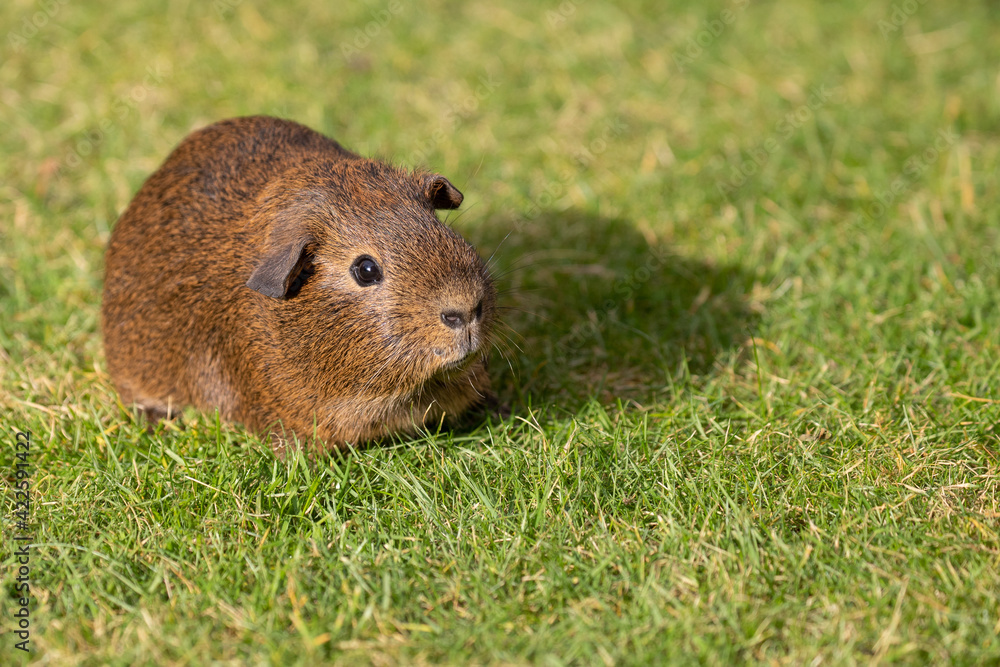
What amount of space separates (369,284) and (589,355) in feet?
6.02

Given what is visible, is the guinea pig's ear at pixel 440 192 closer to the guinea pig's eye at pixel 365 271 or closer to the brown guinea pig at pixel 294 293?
the brown guinea pig at pixel 294 293

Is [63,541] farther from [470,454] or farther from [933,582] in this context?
[933,582]

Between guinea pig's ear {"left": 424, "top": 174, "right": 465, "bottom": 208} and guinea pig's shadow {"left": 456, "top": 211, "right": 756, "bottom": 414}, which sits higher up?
guinea pig's ear {"left": 424, "top": 174, "right": 465, "bottom": 208}

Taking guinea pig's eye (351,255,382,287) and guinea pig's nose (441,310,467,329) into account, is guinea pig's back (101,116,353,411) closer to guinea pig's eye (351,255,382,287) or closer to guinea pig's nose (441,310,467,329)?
guinea pig's eye (351,255,382,287)

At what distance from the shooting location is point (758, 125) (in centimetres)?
752

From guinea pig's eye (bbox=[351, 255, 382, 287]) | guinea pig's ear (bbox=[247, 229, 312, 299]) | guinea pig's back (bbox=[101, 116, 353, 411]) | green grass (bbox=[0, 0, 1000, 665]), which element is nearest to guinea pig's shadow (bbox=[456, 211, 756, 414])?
green grass (bbox=[0, 0, 1000, 665])

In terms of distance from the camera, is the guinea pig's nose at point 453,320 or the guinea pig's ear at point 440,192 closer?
the guinea pig's nose at point 453,320

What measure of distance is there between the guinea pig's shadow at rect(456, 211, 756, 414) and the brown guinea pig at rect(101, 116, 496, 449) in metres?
0.57

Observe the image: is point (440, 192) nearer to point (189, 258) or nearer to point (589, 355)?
point (189, 258)

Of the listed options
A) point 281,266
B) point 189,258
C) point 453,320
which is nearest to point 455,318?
point 453,320

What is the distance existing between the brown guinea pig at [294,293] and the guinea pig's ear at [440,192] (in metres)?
0.01

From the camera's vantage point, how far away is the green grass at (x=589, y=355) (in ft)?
11.6

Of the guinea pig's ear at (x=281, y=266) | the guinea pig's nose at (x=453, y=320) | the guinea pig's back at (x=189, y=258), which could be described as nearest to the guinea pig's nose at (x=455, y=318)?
the guinea pig's nose at (x=453, y=320)

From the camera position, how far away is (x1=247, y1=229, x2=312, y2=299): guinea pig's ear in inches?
153
